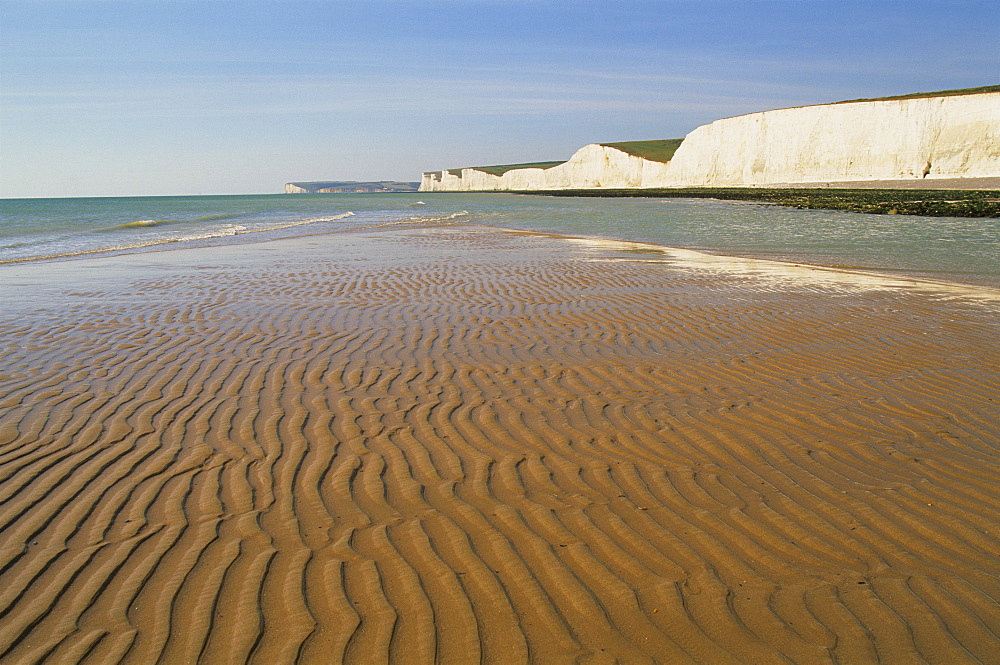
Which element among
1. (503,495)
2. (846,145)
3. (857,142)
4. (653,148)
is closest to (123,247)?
(503,495)

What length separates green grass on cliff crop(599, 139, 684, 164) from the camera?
111669 millimetres

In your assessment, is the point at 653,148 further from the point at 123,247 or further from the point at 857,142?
the point at 123,247

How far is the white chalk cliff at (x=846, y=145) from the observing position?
64062 millimetres

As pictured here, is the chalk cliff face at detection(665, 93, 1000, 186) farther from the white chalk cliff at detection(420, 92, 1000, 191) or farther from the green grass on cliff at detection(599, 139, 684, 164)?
the green grass on cliff at detection(599, 139, 684, 164)

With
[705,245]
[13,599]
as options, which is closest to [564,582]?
[13,599]

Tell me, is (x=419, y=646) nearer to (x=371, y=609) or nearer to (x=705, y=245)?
(x=371, y=609)

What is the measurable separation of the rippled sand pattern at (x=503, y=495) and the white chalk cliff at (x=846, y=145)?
228 ft

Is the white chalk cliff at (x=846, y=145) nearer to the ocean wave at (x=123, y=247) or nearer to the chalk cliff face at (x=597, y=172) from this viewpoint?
the chalk cliff face at (x=597, y=172)

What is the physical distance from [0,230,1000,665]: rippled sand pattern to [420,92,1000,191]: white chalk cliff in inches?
2737

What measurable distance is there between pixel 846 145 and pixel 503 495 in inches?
3223

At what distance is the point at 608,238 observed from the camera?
79.9ft

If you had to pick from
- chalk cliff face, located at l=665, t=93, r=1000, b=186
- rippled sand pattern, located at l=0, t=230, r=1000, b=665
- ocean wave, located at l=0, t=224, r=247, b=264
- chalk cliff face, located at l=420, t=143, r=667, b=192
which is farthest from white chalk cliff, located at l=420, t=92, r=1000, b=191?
rippled sand pattern, located at l=0, t=230, r=1000, b=665

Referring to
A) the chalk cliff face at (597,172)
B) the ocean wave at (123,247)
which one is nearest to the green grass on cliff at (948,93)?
the chalk cliff face at (597,172)

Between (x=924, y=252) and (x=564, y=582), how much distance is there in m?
18.0
